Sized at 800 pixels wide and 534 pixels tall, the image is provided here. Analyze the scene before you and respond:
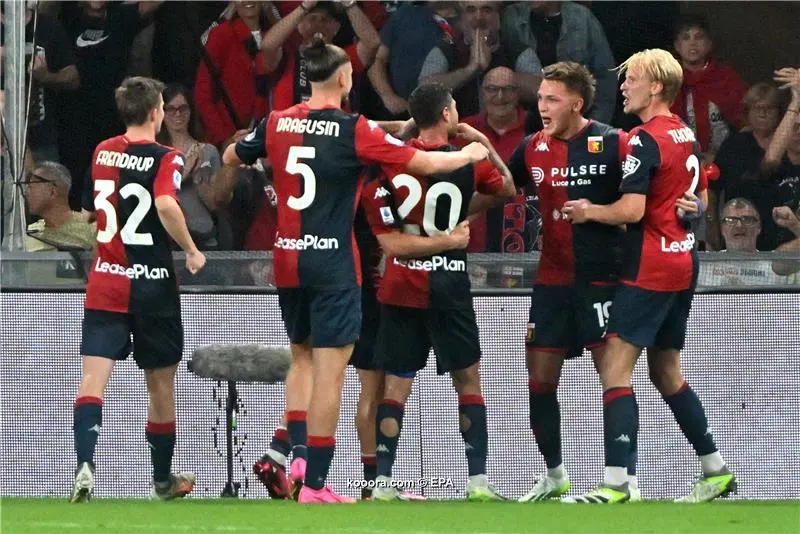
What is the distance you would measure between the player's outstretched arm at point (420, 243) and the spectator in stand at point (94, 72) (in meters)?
2.36

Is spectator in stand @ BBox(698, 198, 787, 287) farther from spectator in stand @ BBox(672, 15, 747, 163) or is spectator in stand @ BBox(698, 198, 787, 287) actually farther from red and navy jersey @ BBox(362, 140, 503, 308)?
red and navy jersey @ BBox(362, 140, 503, 308)

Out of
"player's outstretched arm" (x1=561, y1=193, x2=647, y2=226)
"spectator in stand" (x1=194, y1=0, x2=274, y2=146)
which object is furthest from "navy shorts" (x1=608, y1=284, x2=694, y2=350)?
"spectator in stand" (x1=194, y1=0, x2=274, y2=146)

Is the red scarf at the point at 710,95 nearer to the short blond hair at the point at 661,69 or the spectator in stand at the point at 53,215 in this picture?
the short blond hair at the point at 661,69

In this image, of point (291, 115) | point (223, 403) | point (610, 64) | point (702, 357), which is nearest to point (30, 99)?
point (223, 403)

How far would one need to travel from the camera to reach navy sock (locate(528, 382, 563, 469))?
8242mm

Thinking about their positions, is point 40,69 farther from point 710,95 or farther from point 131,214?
point 710,95

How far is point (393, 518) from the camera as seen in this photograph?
271 inches

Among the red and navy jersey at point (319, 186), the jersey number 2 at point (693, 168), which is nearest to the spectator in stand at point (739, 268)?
the jersey number 2 at point (693, 168)

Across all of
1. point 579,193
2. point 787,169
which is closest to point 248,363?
point 579,193

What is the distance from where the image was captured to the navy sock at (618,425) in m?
7.70

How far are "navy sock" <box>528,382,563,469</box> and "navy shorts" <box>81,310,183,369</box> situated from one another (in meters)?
1.68

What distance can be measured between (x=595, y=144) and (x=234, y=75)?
2.70 m

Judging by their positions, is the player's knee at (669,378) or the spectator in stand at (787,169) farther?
the spectator in stand at (787,169)

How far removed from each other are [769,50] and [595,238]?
235 cm
